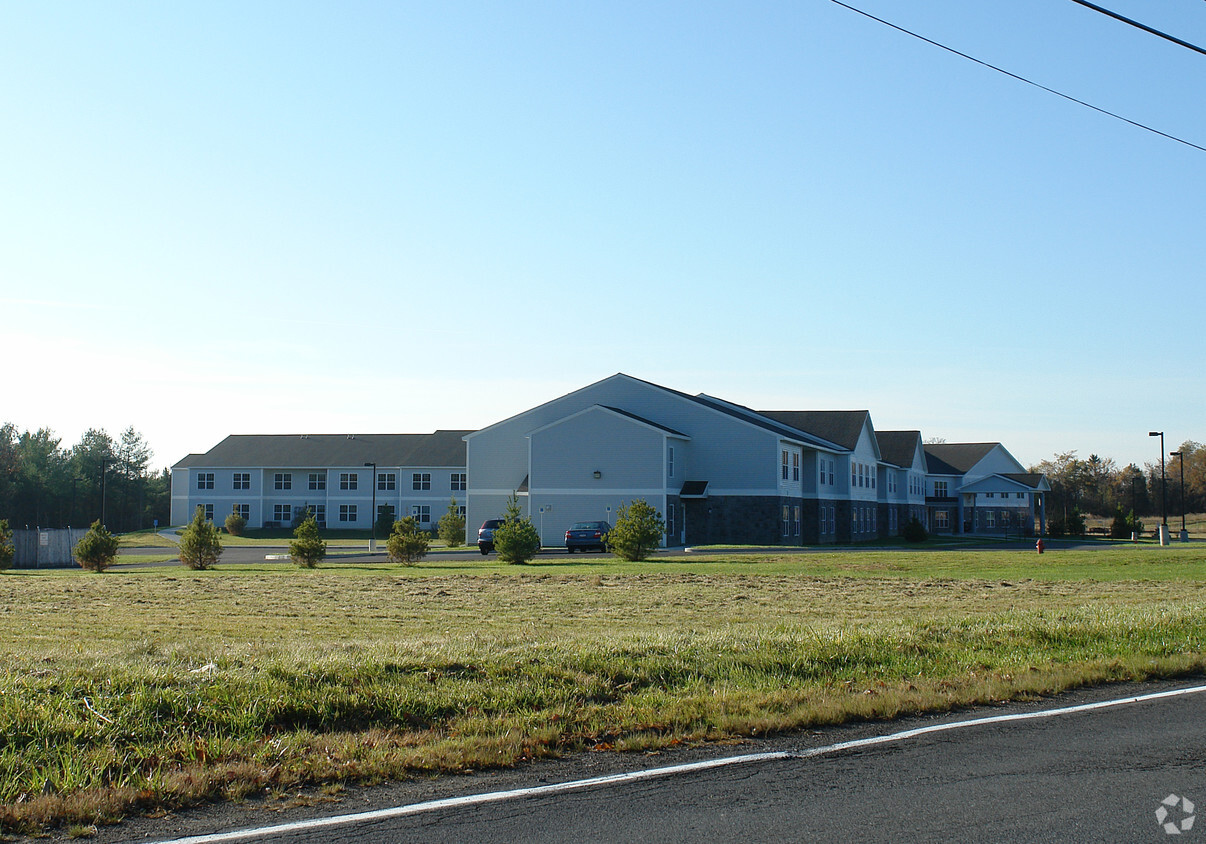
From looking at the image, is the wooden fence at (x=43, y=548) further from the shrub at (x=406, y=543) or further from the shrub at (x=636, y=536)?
the shrub at (x=636, y=536)

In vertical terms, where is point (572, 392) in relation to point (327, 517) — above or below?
above

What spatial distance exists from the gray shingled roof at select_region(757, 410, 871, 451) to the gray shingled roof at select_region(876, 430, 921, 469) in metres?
10.8

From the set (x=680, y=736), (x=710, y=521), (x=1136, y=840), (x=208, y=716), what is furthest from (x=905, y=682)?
(x=710, y=521)

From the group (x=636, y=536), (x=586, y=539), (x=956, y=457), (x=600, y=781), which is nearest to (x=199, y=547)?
(x=636, y=536)

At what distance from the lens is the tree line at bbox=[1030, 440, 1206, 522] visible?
372 feet

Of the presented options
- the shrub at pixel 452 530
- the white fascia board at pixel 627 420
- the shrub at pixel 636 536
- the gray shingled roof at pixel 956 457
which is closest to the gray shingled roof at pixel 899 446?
the gray shingled roof at pixel 956 457

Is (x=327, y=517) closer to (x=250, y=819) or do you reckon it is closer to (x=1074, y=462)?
(x=250, y=819)

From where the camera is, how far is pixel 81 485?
101188 millimetres

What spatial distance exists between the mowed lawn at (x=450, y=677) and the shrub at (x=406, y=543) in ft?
52.5

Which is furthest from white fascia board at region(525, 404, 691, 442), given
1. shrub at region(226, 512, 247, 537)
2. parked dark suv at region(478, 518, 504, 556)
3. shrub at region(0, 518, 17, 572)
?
shrub at region(226, 512, 247, 537)

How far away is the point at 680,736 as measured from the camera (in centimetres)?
779

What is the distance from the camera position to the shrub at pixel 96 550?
3569 centimetres

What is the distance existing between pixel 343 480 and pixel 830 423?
1470 inches

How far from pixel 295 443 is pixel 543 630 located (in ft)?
241
